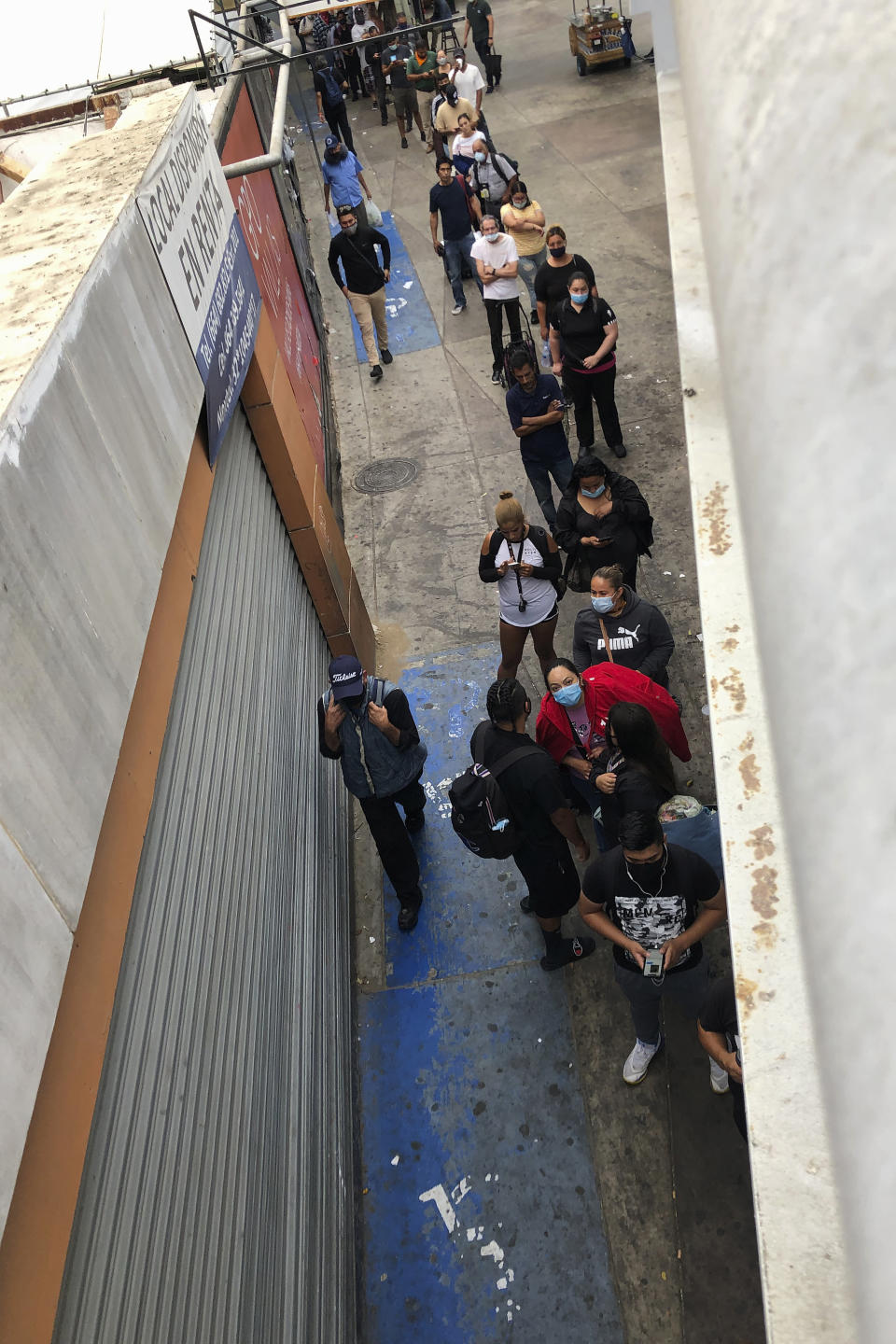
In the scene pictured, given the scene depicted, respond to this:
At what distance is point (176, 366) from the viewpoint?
15.0 feet

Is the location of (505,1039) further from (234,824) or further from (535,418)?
(535,418)

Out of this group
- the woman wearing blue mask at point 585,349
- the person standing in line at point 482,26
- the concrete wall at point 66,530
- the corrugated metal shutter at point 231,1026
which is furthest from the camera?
the person standing in line at point 482,26

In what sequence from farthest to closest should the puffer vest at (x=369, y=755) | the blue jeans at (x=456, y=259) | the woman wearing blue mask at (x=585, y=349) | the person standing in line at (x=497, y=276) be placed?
the blue jeans at (x=456, y=259) → the person standing in line at (x=497, y=276) → the woman wearing blue mask at (x=585, y=349) → the puffer vest at (x=369, y=755)

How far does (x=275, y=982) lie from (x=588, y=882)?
1.49 m

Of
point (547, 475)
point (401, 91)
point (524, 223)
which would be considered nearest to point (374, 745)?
point (547, 475)

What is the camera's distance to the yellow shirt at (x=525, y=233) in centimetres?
1125

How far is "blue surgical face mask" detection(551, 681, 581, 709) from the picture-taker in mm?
5609

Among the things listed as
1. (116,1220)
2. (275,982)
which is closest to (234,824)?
(275,982)

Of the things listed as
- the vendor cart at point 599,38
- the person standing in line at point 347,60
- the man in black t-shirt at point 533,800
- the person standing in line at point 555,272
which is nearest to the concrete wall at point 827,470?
the man in black t-shirt at point 533,800

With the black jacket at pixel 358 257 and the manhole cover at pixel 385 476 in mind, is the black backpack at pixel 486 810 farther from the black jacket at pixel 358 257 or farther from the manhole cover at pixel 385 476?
the black jacket at pixel 358 257

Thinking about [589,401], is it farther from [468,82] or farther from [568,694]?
[468,82]

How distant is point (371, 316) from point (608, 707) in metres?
8.34

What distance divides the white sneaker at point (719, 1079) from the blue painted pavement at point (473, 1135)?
0.68 metres

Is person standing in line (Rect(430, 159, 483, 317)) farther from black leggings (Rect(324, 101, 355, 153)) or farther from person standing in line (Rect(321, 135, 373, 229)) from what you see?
black leggings (Rect(324, 101, 355, 153))
